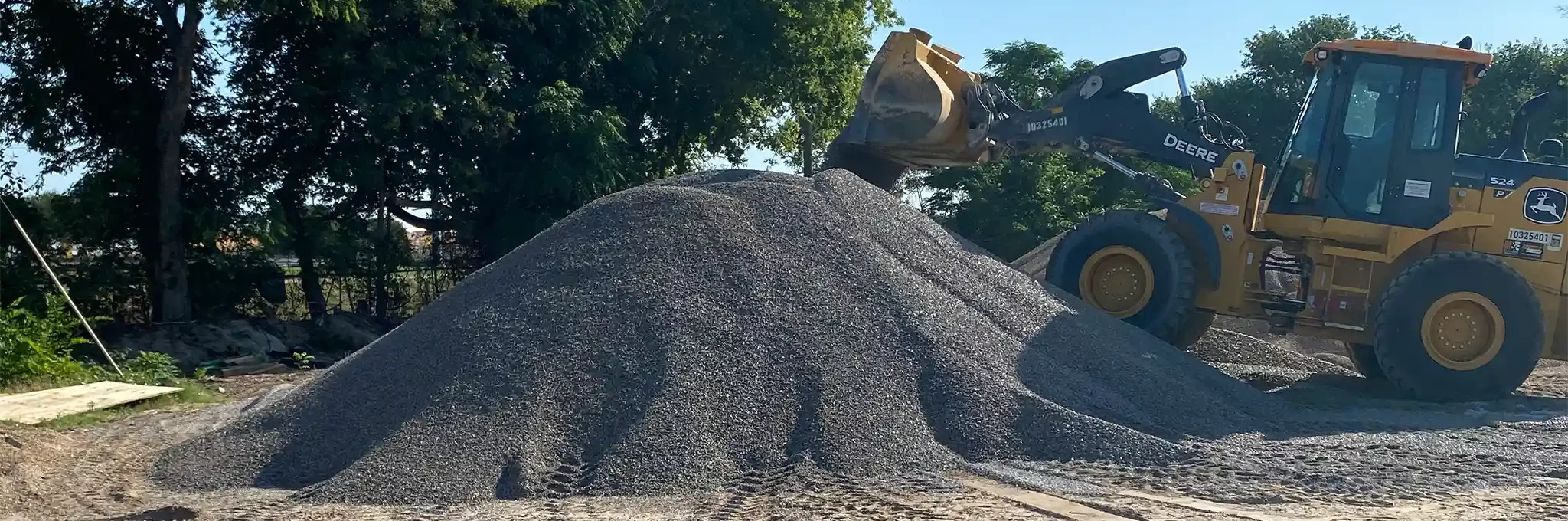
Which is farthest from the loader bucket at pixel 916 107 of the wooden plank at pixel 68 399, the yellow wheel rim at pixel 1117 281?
the wooden plank at pixel 68 399

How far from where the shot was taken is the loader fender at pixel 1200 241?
33.9 ft

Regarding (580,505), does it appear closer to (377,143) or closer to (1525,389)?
(1525,389)

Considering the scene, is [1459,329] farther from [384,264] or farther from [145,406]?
[384,264]

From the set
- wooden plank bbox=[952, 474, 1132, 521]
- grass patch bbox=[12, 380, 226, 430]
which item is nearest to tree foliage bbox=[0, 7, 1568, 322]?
grass patch bbox=[12, 380, 226, 430]

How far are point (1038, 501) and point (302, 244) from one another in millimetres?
12563

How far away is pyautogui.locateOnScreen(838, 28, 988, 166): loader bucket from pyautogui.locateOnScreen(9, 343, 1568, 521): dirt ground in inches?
183

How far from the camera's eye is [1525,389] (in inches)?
430

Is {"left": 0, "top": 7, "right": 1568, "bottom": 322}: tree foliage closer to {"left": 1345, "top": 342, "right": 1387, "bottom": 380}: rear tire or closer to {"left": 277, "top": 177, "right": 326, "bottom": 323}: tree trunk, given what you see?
{"left": 277, "top": 177, "right": 326, "bottom": 323}: tree trunk

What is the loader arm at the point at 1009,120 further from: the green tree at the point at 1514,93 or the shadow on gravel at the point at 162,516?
the green tree at the point at 1514,93

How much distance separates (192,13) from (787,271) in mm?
8927

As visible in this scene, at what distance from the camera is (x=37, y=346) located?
37.7ft

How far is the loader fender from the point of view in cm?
1034

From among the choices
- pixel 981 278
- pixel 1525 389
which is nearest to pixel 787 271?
pixel 981 278

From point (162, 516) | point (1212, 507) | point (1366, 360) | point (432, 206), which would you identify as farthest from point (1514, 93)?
point (162, 516)
